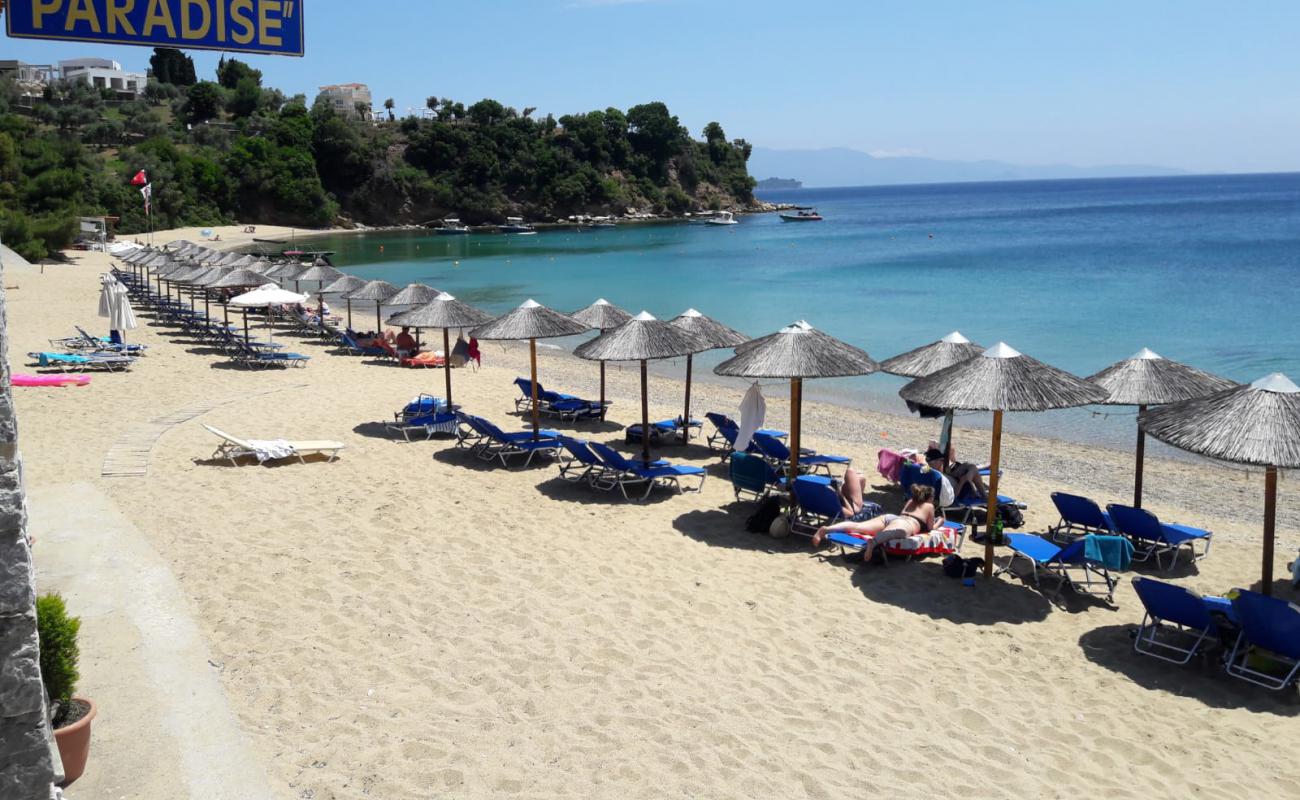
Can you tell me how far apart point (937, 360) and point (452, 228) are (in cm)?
8822

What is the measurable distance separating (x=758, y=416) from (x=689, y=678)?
4.59 metres

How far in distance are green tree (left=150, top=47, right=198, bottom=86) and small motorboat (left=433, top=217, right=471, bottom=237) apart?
134ft

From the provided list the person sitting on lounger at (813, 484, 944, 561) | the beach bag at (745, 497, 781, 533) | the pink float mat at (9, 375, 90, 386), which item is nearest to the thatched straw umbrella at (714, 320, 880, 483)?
the beach bag at (745, 497, 781, 533)

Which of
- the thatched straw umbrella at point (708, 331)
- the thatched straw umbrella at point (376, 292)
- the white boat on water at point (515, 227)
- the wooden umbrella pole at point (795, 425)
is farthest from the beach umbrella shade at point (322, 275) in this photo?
the white boat on water at point (515, 227)

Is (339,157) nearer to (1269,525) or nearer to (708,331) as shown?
(708,331)

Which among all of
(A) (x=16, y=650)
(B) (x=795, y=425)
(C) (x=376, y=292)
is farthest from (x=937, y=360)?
(C) (x=376, y=292)

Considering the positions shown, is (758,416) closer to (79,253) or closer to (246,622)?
(246,622)

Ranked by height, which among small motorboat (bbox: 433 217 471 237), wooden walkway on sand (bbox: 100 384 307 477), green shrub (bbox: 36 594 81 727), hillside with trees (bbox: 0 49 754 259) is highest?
hillside with trees (bbox: 0 49 754 259)

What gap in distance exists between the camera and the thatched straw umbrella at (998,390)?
300 inches

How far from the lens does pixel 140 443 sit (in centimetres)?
1130

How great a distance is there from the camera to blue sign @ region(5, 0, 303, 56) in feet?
11.5

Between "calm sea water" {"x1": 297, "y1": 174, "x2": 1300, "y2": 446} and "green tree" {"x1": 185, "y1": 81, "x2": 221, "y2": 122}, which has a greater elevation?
"green tree" {"x1": 185, "y1": 81, "x2": 221, "y2": 122}

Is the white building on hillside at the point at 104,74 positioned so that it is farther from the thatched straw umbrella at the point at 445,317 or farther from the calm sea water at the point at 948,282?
the thatched straw umbrella at the point at 445,317

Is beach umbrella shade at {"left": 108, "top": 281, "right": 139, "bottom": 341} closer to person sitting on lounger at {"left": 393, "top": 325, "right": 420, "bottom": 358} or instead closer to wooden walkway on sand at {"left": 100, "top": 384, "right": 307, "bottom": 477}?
wooden walkway on sand at {"left": 100, "top": 384, "right": 307, "bottom": 477}
